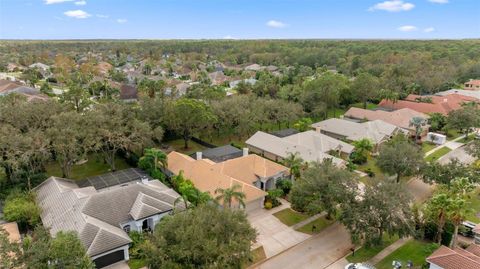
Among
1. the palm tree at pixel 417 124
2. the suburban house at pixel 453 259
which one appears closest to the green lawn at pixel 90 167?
the suburban house at pixel 453 259

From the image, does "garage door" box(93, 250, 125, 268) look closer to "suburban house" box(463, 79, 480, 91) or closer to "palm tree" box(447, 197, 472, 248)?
"palm tree" box(447, 197, 472, 248)

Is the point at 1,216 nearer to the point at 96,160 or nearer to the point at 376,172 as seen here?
the point at 96,160

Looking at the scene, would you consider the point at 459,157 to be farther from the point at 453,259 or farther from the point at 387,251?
the point at 453,259

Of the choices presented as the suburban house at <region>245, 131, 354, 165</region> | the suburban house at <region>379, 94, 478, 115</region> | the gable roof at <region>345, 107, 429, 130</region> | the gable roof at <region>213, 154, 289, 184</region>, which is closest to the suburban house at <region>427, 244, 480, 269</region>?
the gable roof at <region>213, 154, 289, 184</region>

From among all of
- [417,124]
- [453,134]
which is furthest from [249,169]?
[453,134]

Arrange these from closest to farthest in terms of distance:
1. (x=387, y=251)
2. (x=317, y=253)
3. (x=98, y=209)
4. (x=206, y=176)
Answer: (x=317, y=253), (x=387, y=251), (x=98, y=209), (x=206, y=176)

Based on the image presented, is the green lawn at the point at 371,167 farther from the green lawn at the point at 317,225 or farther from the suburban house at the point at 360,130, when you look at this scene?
the green lawn at the point at 317,225
